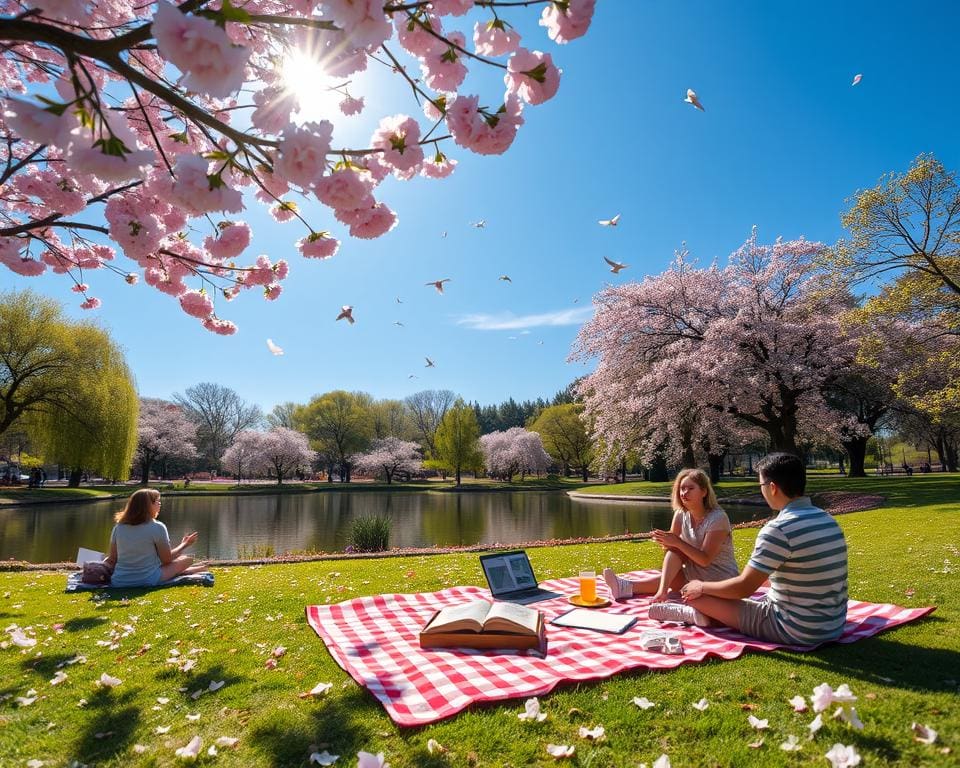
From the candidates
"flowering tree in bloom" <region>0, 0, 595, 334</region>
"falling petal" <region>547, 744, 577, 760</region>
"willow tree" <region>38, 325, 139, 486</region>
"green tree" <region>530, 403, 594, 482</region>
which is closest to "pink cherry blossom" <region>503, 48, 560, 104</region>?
"flowering tree in bloom" <region>0, 0, 595, 334</region>

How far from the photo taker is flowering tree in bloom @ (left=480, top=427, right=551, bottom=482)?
206 ft

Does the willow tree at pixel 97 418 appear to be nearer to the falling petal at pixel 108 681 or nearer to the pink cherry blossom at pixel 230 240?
the pink cherry blossom at pixel 230 240

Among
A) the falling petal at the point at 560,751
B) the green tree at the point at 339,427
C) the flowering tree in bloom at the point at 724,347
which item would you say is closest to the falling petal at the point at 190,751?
the falling petal at the point at 560,751

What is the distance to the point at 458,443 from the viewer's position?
56.4 meters

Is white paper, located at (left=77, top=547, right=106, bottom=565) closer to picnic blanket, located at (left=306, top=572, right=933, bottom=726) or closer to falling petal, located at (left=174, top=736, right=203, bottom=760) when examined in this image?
picnic blanket, located at (left=306, top=572, right=933, bottom=726)

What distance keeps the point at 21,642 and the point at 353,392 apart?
211 ft

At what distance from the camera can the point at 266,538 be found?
1825cm

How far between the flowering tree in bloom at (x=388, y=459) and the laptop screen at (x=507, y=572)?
53686mm

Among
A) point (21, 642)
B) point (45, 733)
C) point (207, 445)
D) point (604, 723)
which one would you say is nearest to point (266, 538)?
point (21, 642)

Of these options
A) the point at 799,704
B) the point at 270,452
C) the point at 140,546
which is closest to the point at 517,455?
the point at 270,452

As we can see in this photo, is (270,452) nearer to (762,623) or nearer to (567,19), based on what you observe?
(762,623)

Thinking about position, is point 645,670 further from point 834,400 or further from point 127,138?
point 834,400

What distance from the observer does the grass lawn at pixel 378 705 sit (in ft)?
8.36

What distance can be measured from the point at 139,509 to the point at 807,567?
279 inches
